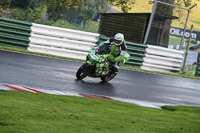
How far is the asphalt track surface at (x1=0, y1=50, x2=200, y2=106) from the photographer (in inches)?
408

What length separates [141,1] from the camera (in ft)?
83.0

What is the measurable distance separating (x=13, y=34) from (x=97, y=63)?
657cm

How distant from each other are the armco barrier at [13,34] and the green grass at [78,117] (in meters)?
9.09

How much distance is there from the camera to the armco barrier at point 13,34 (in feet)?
55.9

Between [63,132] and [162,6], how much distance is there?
17.3 metres

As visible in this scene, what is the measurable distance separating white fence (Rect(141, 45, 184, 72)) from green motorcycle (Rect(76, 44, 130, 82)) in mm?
7770

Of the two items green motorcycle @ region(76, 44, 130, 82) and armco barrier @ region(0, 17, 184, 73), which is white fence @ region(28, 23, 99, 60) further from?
green motorcycle @ region(76, 44, 130, 82)

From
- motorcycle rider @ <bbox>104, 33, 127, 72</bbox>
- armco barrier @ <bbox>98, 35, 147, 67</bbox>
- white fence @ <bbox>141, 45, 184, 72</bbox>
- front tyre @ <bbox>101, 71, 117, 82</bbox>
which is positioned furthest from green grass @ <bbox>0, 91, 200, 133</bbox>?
white fence @ <bbox>141, 45, 184, 72</bbox>

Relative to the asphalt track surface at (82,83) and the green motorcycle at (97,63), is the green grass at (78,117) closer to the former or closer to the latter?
the asphalt track surface at (82,83)

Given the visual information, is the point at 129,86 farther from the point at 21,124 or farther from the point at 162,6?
the point at 162,6

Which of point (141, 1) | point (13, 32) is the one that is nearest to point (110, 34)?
point (141, 1)

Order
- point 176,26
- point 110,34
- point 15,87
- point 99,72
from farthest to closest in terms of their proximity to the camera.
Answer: point 110,34 < point 176,26 < point 99,72 < point 15,87

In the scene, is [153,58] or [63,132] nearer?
[63,132]

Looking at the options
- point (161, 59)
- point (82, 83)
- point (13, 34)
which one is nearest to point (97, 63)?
point (82, 83)
